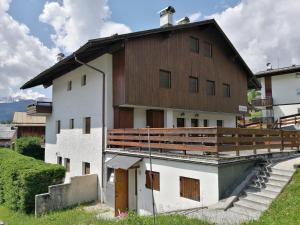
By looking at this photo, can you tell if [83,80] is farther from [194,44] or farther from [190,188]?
[190,188]

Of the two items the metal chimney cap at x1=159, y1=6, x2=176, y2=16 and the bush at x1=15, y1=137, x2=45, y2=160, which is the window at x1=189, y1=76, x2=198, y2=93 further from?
the bush at x1=15, y1=137, x2=45, y2=160

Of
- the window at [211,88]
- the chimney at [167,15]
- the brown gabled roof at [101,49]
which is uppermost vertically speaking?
the chimney at [167,15]

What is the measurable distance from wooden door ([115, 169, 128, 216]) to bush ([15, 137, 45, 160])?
58.9ft

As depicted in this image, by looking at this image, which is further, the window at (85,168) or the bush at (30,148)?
the bush at (30,148)

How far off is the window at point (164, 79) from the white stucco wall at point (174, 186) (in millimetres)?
5775

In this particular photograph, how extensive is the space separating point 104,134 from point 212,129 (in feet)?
25.4

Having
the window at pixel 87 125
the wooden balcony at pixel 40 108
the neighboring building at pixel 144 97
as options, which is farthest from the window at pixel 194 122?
the wooden balcony at pixel 40 108

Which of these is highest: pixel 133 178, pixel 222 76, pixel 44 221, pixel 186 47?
pixel 186 47

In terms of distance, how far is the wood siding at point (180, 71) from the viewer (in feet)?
47.9

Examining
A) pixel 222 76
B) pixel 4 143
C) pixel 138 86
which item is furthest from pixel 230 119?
pixel 4 143

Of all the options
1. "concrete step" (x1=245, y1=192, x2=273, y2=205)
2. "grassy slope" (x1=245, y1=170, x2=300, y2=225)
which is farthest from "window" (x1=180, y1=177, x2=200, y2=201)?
"grassy slope" (x1=245, y1=170, x2=300, y2=225)

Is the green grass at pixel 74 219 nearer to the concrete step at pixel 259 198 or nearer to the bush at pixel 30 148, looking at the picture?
the concrete step at pixel 259 198

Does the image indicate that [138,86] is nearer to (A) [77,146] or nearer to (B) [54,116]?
(A) [77,146]

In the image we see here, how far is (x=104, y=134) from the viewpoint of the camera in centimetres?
1513
